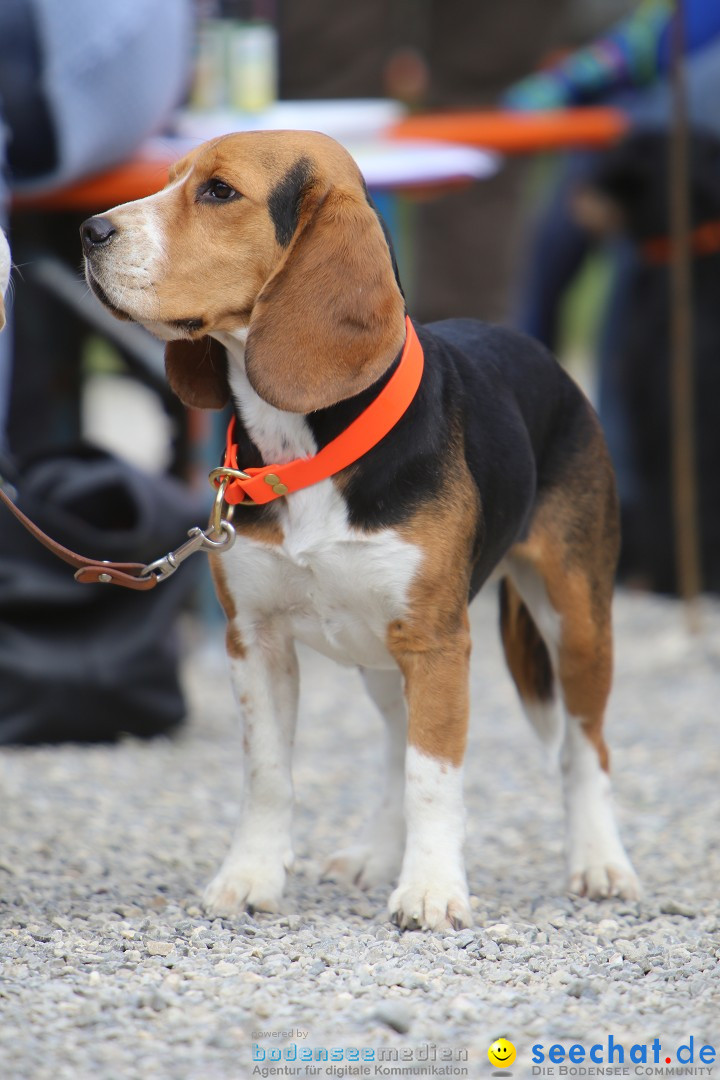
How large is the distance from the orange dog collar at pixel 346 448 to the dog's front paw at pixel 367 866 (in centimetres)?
94

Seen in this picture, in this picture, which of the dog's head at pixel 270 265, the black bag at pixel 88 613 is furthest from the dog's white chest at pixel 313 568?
the black bag at pixel 88 613

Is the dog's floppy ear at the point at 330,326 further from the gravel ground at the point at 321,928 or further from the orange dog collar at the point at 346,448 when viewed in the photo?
the gravel ground at the point at 321,928

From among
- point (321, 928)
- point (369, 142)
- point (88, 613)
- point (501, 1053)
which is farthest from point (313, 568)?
point (369, 142)

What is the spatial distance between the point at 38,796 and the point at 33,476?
1.12 m

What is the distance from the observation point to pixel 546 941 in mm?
2777

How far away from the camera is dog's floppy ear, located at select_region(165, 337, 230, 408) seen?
2955 mm

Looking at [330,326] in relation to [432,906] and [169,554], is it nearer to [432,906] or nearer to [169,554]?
[169,554]

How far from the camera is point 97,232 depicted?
8.61 ft

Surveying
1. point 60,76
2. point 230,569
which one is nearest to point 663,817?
point 230,569

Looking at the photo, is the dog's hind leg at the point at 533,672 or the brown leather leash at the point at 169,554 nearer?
the brown leather leash at the point at 169,554

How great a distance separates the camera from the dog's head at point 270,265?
8.59 ft

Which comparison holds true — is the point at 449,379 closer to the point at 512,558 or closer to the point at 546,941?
the point at 512,558

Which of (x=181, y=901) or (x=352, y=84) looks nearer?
(x=181, y=901)

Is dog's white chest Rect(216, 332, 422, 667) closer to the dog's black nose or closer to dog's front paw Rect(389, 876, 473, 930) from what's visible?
the dog's black nose
